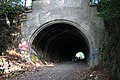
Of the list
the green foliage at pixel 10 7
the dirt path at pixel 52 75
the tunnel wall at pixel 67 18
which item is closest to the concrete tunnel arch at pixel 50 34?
the tunnel wall at pixel 67 18

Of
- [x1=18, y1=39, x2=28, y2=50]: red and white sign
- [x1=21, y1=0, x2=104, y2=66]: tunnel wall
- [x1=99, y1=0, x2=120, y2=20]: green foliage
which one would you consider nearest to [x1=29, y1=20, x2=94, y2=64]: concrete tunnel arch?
[x1=21, y1=0, x2=104, y2=66]: tunnel wall

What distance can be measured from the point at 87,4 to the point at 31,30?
506 cm

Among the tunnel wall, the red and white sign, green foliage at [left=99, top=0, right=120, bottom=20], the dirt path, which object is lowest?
the dirt path

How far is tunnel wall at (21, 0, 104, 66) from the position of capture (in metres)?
17.2

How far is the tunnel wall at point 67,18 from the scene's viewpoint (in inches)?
678

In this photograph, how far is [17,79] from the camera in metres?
10.4

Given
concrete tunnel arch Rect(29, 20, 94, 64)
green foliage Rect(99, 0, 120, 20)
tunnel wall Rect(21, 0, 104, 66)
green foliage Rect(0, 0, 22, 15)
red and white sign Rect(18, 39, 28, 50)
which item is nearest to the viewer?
green foliage Rect(99, 0, 120, 20)

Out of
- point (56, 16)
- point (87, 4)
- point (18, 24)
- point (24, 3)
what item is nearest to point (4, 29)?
point (18, 24)

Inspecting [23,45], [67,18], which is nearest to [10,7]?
[23,45]

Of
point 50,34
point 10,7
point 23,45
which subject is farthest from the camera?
point 50,34

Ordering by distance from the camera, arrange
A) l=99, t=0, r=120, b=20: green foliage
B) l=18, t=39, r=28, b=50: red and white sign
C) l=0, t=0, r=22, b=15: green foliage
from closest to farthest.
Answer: l=99, t=0, r=120, b=20: green foliage
l=0, t=0, r=22, b=15: green foliage
l=18, t=39, r=28, b=50: red and white sign

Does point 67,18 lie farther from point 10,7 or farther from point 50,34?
point 10,7

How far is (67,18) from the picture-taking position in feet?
58.3

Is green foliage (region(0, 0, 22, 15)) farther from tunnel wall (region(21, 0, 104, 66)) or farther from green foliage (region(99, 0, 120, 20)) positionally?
green foliage (region(99, 0, 120, 20))
